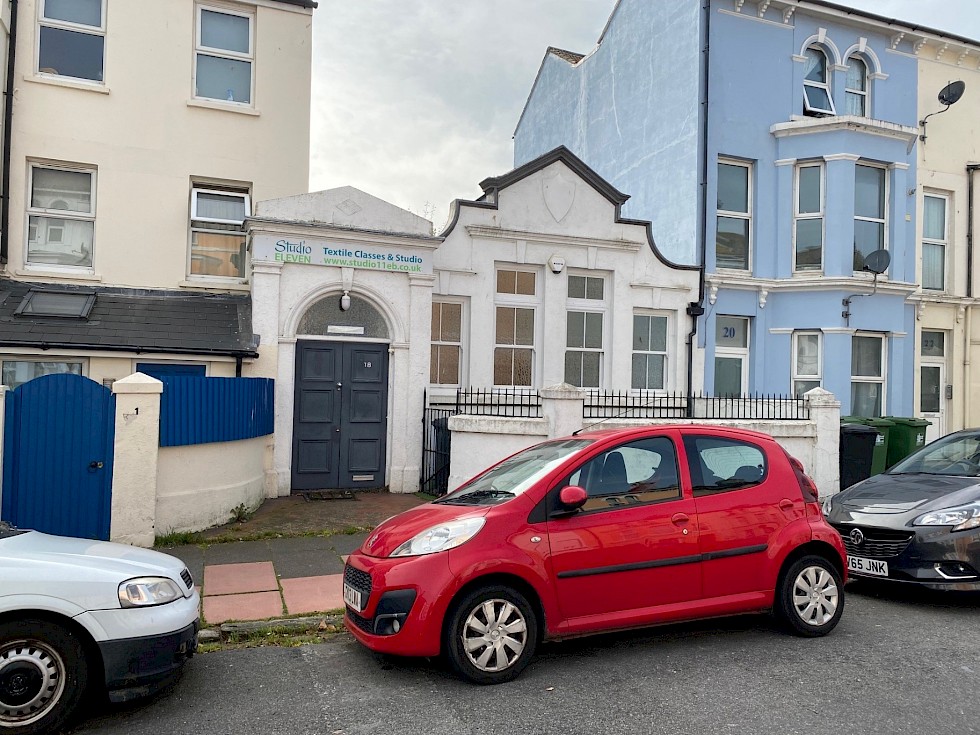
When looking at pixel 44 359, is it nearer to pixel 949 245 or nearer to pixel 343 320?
pixel 343 320

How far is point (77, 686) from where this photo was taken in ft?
13.5

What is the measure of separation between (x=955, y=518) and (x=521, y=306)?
7.81 m

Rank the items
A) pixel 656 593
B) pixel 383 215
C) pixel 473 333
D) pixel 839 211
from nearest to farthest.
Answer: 1. pixel 656 593
2. pixel 383 215
3. pixel 473 333
4. pixel 839 211

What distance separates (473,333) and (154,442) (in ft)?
19.1

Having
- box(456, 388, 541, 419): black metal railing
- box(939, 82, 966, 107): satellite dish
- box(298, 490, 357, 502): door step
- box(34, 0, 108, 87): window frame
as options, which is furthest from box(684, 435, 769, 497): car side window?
box(939, 82, 966, 107): satellite dish

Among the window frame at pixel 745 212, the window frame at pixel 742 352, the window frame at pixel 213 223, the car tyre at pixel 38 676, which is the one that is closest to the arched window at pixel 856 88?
the window frame at pixel 745 212

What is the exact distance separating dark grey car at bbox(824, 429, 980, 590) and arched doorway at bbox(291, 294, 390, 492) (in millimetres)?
6352

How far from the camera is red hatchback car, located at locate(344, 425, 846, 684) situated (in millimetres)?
4758

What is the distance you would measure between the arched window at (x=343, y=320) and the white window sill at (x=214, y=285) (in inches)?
64.9

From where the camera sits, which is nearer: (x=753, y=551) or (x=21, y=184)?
(x=753, y=551)

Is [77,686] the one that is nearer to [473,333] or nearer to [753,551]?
[753,551]

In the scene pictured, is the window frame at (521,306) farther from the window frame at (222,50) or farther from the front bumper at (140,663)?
the front bumper at (140,663)

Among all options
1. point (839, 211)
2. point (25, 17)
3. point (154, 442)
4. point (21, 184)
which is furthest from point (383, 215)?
point (839, 211)

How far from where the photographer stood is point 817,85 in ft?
51.5
